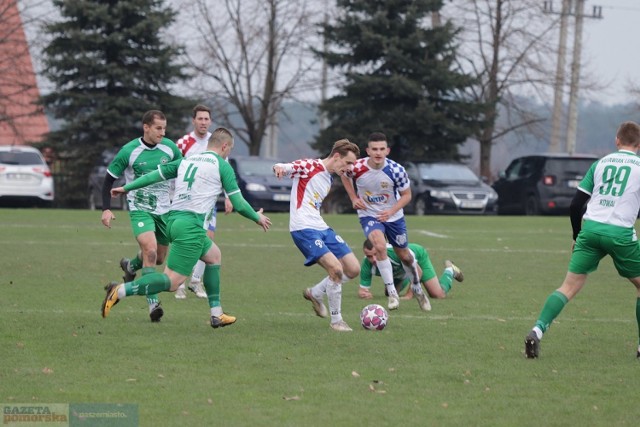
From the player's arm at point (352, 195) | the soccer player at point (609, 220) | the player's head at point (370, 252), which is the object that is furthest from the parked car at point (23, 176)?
the soccer player at point (609, 220)

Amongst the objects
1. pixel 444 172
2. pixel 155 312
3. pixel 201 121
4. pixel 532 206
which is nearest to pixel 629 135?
pixel 155 312

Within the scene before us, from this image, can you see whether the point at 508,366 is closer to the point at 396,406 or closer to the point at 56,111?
the point at 396,406

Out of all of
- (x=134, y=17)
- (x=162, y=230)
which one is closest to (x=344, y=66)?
(x=134, y=17)

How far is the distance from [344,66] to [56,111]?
10.0m

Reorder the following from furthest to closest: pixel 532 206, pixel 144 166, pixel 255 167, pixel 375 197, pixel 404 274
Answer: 1. pixel 532 206
2. pixel 255 167
3. pixel 404 274
4. pixel 375 197
5. pixel 144 166

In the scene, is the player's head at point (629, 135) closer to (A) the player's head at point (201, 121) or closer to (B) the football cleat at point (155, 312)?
(B) the football cleat at point (155, 312)

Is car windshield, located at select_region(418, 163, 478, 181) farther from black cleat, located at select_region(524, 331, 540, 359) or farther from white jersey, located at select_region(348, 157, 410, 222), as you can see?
black cleat, located at select_region(524, 331, 540, 359)

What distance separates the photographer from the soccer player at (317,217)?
10656mm

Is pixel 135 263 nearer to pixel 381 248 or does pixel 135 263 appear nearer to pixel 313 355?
pixel 381 248

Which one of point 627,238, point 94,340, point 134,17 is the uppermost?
point 134,17

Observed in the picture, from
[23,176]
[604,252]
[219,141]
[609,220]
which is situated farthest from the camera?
[23,176]

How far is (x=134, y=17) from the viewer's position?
39844 millimetres

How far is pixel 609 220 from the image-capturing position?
891 centimetres

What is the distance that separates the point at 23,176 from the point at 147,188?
2159 centimetres
